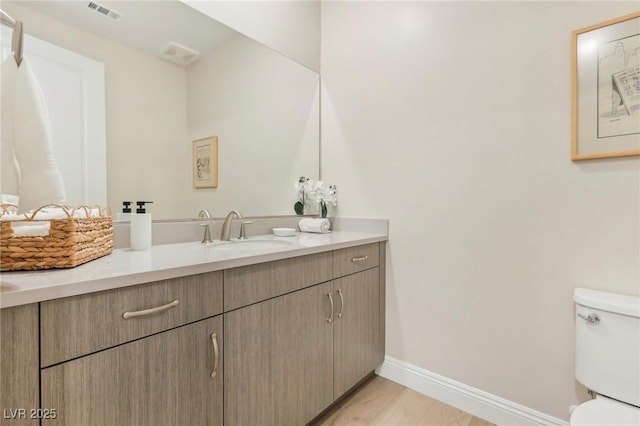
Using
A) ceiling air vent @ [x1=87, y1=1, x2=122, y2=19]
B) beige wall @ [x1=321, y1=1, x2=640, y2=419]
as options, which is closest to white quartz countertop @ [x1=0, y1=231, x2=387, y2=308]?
beige wall @ [x1=321, y1=1, x2=640, y2=419]

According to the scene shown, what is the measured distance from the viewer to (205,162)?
5.10ft

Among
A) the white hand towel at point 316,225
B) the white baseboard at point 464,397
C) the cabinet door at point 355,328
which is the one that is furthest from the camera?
the white hand towel at point 316,225

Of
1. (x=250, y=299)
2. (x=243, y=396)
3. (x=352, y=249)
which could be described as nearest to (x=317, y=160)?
(x=352, y=249)

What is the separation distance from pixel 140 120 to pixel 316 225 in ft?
3.49

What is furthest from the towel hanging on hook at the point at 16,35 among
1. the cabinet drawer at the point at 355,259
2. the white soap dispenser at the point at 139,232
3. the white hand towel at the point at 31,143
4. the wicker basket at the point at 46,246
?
the cabinet drawer at the point at 355,259

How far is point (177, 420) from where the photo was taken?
871 millimetres

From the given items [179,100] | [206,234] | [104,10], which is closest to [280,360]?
[206,234]

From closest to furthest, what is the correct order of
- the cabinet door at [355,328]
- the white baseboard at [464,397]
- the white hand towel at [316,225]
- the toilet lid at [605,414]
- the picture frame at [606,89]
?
1. the toilet lid at [605,414]
2. the picture frame at [606,89]
3. the white baseboard at [464,397]
4. the cabinet door at [355,328]
5. the white hand towel at [316,225]

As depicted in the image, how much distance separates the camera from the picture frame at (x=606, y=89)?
1.13 meters

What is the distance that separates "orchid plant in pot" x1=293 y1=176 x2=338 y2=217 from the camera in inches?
80.4

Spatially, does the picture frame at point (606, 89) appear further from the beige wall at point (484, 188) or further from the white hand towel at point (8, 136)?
the white hand towel at point (8, 136)

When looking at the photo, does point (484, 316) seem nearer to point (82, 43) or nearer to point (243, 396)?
point (243, 396)

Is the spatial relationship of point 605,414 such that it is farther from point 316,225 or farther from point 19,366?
point 19,366

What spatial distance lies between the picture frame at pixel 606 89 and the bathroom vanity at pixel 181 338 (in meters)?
1.08
